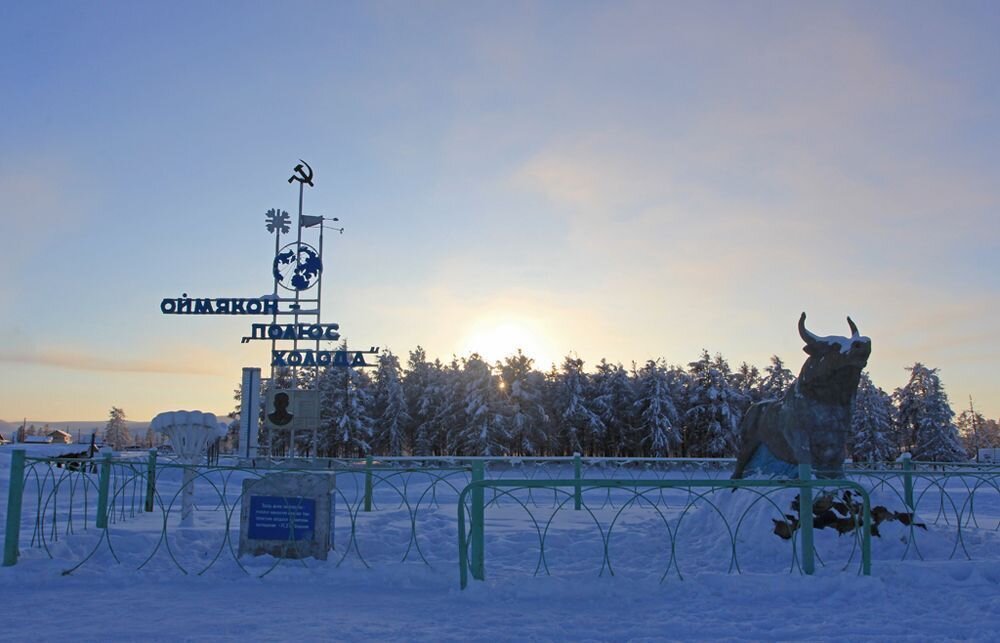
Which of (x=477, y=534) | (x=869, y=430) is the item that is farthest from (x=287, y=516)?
(x=869, y=430)

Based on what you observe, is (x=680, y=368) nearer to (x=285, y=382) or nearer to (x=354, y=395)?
(x=354, y=395)

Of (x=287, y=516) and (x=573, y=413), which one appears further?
(x=573, y=413)

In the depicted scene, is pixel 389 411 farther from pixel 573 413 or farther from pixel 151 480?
pixel 151 480

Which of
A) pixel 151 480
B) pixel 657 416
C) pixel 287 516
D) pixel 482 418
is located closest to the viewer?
pixel 287 516

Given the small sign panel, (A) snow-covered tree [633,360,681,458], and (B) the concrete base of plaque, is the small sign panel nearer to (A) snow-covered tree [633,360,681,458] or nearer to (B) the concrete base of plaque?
(B) the concrete base of plaque

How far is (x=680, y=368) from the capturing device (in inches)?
→ 2389

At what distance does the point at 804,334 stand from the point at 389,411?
44318mm

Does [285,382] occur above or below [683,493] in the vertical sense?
above

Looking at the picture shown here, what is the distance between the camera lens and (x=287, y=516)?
8.87m

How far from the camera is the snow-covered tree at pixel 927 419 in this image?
48.9 metres

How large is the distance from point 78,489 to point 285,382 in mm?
38852

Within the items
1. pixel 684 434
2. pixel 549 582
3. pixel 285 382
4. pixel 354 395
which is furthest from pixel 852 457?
pixel 549 582

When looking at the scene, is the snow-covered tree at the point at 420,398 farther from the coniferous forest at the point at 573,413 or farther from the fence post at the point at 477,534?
the fence post at the point at 477,534

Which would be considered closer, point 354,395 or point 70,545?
point 70,545
